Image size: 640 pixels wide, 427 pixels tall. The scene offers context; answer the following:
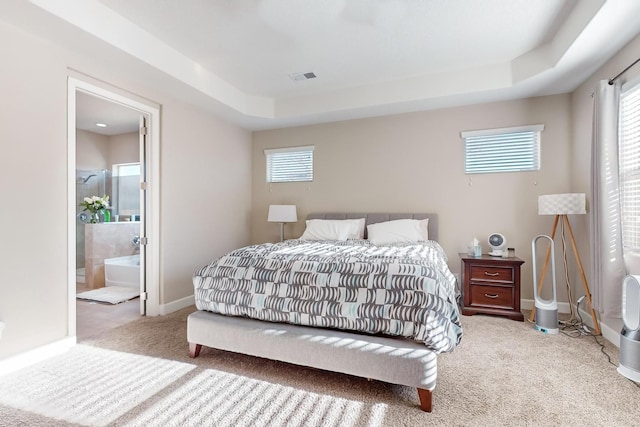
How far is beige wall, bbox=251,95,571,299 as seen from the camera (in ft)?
12.3

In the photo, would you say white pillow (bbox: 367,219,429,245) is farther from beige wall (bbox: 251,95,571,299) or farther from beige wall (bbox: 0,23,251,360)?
beige wall (bbox: 0,23,251,360)

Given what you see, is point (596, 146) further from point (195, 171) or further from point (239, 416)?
point (195, 171)

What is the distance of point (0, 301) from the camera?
7.36ft

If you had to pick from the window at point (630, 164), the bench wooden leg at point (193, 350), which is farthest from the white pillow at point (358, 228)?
the window at point (630, 164)

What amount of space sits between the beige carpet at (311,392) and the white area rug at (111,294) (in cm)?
169

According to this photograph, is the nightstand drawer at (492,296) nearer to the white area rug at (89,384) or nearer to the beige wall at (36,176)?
the white area rug at (89,384)

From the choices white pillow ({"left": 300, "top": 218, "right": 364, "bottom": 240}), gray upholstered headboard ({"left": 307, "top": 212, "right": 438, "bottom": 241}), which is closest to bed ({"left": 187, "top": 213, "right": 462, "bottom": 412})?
white pillow ({"left": 300, "top": 218, "right": 364, "bottom": 240})

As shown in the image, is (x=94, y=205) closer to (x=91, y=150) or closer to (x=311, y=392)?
(x=91, y=150)

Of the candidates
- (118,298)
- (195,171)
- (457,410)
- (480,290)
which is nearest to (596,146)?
(480,290)

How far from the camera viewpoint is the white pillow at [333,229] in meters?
4.04

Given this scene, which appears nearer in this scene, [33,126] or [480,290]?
[33,126]

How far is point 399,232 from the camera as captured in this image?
12.4 ft

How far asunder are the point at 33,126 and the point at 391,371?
3.08 m

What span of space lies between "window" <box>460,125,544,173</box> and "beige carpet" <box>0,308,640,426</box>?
2.08 meters
